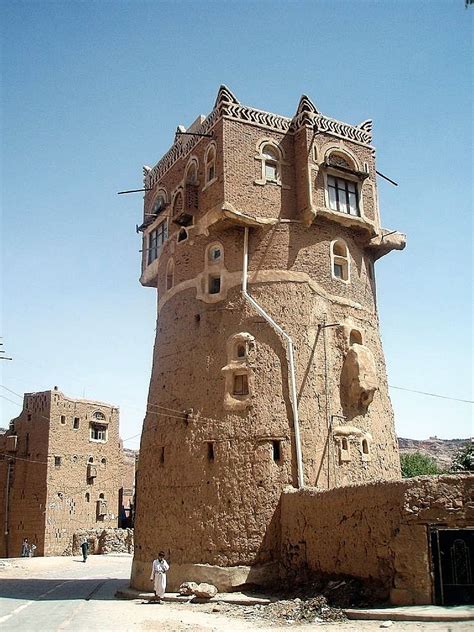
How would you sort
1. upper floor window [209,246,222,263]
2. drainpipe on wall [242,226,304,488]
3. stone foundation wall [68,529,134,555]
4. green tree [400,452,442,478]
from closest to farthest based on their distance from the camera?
drainpipe on wall [242,226,304,488], upper floor window [209,246,222,263], stone foundation wall [68,529,134,555], green tree [400,452,442,478]

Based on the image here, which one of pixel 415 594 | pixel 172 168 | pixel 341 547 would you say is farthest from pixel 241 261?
pixel 415 594

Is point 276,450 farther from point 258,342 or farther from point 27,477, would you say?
point 27,477

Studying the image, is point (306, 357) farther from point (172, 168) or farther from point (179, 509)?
point (172, 168)

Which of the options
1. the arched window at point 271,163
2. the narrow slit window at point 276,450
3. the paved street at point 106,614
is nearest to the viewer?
the paved street at point 106,614

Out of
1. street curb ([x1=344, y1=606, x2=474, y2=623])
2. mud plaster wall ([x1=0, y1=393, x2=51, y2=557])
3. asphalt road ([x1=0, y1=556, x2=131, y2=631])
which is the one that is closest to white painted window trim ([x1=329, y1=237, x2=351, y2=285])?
street curb ([x1=344, y1=606, x2=474, y2=623])

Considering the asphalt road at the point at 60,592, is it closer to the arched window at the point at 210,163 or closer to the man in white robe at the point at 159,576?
the man in white robe at the point at 159,576

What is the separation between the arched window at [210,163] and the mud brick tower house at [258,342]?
5 centimetres

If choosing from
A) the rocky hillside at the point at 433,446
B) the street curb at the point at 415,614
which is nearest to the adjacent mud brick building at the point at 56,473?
the street curb at the point at 415,614

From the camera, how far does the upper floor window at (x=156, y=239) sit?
27234 mm

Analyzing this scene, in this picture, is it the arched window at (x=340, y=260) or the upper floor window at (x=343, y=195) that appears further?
the upper floor window at (x=343, y=195)

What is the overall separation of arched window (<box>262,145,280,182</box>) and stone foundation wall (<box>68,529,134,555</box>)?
2802 cm

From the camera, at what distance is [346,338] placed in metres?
22.8

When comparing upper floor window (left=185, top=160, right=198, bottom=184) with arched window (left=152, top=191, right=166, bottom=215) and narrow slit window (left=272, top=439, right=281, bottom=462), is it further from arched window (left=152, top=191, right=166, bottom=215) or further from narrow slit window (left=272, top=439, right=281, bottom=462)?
narrow slit window (left=272, top=439, right=281, bottom=462)

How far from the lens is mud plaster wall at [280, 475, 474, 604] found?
14305mm
